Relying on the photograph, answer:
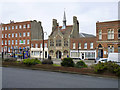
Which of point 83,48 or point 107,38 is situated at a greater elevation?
point 107,38

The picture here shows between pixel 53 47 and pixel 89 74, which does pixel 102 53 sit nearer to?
pixel 53 47

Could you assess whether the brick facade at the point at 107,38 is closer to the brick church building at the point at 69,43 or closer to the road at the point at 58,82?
the brick church building at the point at 69,43

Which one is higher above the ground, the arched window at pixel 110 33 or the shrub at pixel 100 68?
the arched window at pixel 110 33

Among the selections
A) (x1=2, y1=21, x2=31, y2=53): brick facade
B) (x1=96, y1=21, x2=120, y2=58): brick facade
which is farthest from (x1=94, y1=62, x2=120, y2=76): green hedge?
(x1=2, y1=21, x2=31, y2=53): brick facade

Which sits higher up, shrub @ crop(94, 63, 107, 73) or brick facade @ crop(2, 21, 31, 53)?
brick facade @ crop(2, 21, 31, 53)

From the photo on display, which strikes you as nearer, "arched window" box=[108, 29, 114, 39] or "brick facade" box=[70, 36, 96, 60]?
"arched window" box=[108, 29, 114, 39]

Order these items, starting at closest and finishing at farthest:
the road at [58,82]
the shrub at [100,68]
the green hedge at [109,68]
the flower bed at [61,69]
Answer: the road at [58,82]
the green hedge at [109,68]
the shrub at [100,68]
the flower bed at [61,69]

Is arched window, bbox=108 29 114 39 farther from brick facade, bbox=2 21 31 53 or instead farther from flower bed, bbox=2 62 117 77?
brick facade, bbox=2 21 31 53

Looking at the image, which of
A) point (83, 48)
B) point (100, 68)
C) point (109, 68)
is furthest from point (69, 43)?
point (109, 68)

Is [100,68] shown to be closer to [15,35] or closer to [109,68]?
[109,68]

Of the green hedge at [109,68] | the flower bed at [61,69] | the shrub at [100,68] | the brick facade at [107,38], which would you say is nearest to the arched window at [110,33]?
the brick facade at [107,38]

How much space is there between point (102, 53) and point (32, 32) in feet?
93.0

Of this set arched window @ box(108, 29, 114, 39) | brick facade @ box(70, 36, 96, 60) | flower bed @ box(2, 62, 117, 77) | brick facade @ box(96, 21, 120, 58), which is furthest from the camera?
brick facade @ box(70, 36, 96, 60)

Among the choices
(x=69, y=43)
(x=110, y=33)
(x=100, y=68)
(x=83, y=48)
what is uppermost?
(x=110, y=33)
